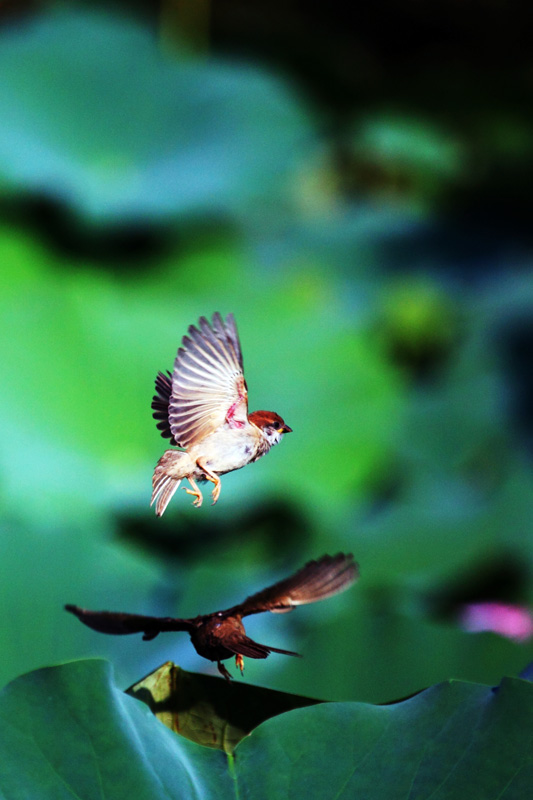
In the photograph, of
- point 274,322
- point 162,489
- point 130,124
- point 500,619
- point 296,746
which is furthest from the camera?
point 130,124

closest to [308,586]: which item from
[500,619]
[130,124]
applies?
[500,619]

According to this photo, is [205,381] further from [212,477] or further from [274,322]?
[274,322]

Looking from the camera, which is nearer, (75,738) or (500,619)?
(75,738)

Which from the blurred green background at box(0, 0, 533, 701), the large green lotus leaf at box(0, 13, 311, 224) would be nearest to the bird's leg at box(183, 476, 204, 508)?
the blurred green background at box(0, 0, 533, 701)

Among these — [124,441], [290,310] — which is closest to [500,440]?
[290,310]

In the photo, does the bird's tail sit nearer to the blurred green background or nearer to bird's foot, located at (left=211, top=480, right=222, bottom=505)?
bird's foot, located at (left=211, top=480, right=222, bottom=505)

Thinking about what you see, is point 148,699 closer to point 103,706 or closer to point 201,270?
point 103,706

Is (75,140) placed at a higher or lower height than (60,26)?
lower
